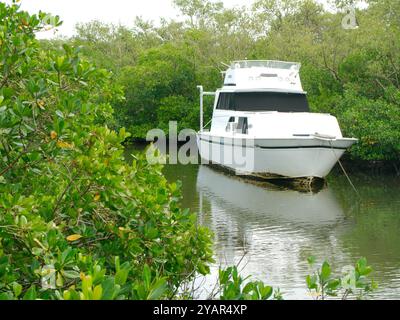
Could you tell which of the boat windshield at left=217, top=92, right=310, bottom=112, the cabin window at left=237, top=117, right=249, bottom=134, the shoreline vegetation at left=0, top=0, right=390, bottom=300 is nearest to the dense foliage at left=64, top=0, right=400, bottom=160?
the boat windshield at left=217, top=92, right=310, bottom=112

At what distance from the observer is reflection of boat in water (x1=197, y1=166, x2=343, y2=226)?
57.2 feet

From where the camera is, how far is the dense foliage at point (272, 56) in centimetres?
2580

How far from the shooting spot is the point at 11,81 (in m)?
5.00

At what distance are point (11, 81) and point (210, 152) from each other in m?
23.9

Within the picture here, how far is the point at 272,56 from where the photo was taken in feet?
124

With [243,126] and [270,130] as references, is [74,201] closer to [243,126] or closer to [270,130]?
[270,130]

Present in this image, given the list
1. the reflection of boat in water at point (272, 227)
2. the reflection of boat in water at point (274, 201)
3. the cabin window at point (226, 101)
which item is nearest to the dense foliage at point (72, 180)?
the reflection of boat in water at point (272, 227)

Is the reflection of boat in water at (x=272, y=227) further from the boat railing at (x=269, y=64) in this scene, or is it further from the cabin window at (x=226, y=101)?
the boat railing at (x=269, y=64)

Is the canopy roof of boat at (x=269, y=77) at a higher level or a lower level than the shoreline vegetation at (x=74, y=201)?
higher

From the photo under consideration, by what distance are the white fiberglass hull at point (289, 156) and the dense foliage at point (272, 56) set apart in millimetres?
2860

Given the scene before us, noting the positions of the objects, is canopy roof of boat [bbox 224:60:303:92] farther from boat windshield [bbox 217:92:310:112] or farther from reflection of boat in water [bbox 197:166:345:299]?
reflection of boat in water [bbox 197:166:345:299]

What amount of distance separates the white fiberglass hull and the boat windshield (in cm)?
198
